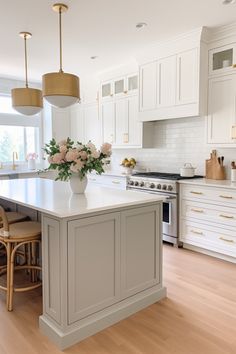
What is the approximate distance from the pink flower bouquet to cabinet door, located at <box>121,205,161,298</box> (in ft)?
1.74

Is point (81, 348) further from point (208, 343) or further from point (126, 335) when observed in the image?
point (208, 343)

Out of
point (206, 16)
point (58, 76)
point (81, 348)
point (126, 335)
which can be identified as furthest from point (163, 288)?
point (206, 16)

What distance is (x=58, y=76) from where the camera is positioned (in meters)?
2.67

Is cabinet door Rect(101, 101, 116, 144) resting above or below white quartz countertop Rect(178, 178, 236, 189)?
above

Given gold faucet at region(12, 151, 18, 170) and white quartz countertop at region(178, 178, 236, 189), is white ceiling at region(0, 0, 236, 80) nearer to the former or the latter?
white quartz countertop at region(178, 178, 236, 189)

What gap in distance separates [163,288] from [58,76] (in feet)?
7.06

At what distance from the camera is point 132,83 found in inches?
192

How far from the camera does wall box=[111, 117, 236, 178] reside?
4.23m

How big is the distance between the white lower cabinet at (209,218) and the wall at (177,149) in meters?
0.60

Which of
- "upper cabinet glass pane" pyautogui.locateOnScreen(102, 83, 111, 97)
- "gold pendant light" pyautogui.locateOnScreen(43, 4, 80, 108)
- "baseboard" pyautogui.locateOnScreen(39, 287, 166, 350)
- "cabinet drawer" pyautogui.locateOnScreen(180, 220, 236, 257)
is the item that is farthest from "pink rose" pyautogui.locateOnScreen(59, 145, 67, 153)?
"upper cabinet glass pane" pyautogui.locateOnScreen(102, 83, 111, 97)

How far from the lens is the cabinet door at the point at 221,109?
3586mm

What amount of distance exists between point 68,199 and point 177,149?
264 cm

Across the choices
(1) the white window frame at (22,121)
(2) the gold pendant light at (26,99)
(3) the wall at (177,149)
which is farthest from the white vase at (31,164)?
(2) the gold pendant light at (26,99)

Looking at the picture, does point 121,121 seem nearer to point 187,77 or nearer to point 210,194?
point 187,77
